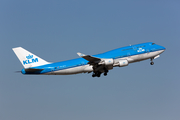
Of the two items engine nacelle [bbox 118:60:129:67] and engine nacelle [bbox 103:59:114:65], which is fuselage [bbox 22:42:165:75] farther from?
engine nacelle [bbox 103:59:114:65]

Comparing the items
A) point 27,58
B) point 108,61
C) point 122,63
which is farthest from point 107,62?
point 27,58

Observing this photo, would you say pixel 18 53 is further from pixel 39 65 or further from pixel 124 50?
pixel 124 50

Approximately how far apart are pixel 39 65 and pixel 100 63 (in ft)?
41.5

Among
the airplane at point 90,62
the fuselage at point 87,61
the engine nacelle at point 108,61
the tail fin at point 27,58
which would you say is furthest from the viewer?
the tail fin at point 27,58

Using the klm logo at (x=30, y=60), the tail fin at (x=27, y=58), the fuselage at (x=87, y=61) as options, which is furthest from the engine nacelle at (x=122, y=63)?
the klm logo at (x=30, y=60)

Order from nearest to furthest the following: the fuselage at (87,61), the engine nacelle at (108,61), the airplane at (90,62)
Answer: the engine nacelle at (108,61) < the airplane at (90,62) < the fuselage at (87,61)

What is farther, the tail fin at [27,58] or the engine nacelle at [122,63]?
the tail fin at [27,58]

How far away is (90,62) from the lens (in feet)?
157

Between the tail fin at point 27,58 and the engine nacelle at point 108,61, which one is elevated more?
the tail fin at point 27,58

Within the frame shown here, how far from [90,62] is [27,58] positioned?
1323cm

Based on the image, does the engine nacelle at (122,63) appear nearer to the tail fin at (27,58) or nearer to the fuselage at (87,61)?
the fuselage at (87,61)

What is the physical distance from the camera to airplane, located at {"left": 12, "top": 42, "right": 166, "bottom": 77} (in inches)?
1885

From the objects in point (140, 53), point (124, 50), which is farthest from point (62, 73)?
point (140, 53)

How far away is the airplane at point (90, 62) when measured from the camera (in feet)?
157
